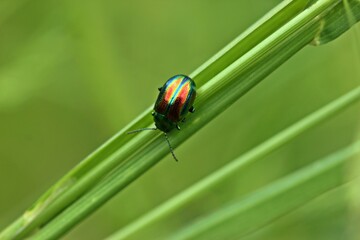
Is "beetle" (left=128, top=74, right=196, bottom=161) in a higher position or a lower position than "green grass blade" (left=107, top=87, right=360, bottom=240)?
higher

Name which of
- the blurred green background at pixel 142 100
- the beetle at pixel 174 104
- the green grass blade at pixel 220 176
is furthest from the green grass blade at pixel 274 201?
the blurred green background at pixel 142 100

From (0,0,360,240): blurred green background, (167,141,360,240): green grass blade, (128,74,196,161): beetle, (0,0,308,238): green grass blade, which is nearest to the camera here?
(0,0,308,238): green grass blade

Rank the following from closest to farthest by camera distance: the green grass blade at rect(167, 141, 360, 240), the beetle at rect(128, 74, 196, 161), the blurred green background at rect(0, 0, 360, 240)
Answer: the beetle at rect(128, 74, 196, 161) < the green grass blade at rect(167, 141, 360, 240) < the blurred green background at rect(0, 0, 360, 240)

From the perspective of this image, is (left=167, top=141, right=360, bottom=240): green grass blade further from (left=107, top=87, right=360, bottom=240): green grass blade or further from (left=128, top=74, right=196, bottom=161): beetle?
(left=128, top=74, right=196, bottom=161): beetle

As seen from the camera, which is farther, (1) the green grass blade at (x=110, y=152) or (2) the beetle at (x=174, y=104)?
(2) the beetle at (x=174, y=104)

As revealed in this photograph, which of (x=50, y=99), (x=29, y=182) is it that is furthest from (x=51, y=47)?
(x=29, y=182)

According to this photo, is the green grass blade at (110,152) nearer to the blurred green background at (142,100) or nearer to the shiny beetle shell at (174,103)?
the shiny beetle shell at (174,103)

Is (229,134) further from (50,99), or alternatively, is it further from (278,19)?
(278,19)

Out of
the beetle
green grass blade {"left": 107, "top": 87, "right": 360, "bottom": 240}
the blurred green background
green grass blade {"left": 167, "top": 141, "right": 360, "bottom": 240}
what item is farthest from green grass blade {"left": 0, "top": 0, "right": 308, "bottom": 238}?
the blurred green background
